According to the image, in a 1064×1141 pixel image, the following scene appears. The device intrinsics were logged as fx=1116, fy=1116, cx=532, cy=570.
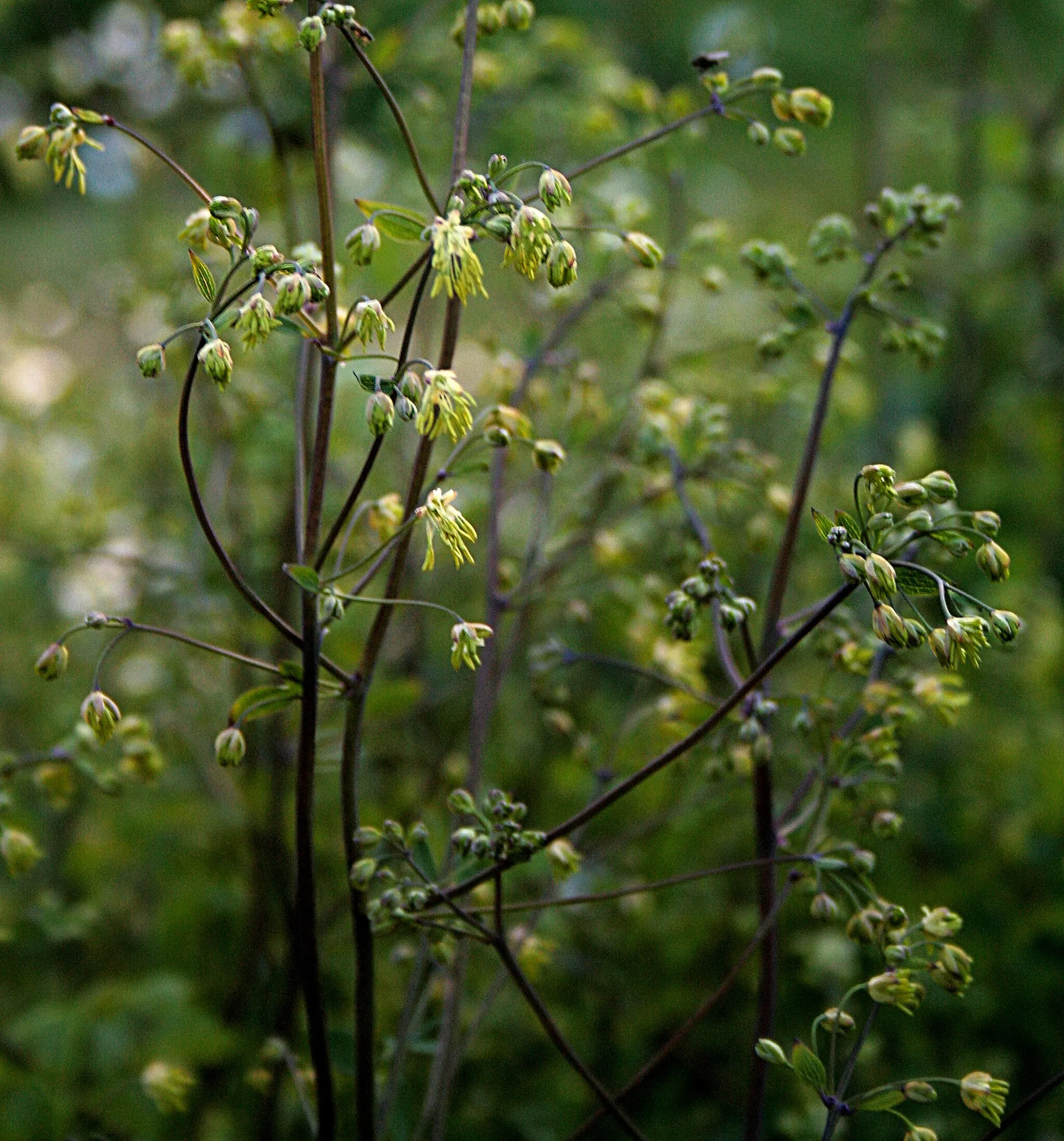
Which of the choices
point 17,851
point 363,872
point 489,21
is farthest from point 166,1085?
point 489,21

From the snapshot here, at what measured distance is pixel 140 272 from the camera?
1.69 m

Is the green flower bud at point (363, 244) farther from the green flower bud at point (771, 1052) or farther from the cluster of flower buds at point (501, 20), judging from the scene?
the green flower bud at point (771, 1052)

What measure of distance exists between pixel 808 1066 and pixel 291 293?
516 mm

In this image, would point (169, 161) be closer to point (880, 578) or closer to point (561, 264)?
point (561, 264)

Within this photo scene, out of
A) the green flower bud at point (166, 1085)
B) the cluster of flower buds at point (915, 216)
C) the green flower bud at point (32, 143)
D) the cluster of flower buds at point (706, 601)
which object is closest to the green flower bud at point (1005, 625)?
the cluster of flower buds at point (706, 601)

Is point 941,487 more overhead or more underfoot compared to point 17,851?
more overhead

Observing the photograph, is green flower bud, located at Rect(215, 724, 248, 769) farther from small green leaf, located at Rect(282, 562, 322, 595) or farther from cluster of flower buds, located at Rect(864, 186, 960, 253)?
cluster of flower buds, located at Rect(864, 186, 960, 253)

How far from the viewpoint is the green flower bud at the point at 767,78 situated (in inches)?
29.8

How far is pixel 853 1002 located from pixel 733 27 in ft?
4.10

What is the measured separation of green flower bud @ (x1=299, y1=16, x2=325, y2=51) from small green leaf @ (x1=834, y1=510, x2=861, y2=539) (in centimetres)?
37

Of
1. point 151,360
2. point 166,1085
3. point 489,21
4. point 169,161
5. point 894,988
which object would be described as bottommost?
point 166,1085

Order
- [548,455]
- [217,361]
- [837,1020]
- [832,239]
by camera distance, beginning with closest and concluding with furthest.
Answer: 1. [217,361]
2. [837,1020]
3. [548,455]
4. [832,239]

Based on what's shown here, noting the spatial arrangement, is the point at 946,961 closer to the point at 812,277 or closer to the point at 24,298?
the point at 812,277

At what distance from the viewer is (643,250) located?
0.73 metres
